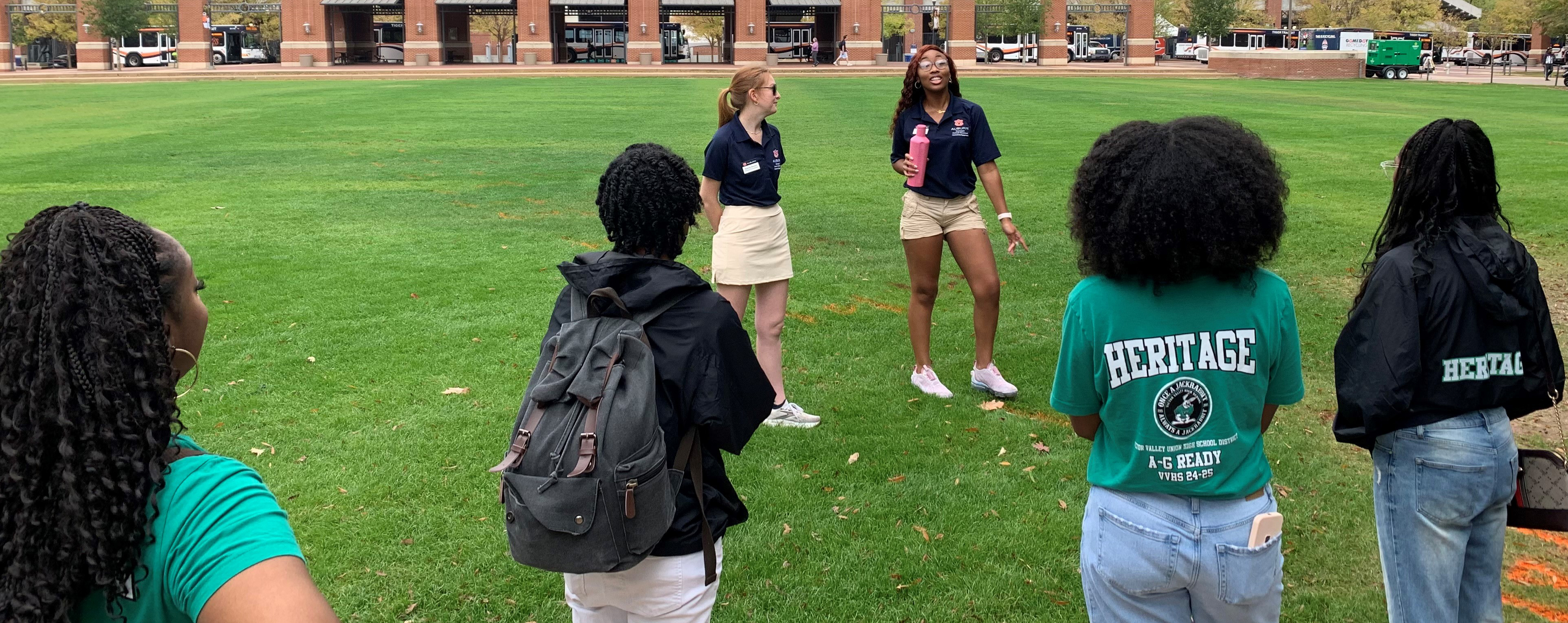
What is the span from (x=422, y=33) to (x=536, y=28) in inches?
281

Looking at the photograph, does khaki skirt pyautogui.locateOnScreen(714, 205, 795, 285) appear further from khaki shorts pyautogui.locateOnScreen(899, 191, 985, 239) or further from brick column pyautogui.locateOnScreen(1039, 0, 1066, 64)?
brick column pyautogui.locateOnScreen(1039, 0, 1066, 64)

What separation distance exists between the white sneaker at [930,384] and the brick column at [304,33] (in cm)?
6983

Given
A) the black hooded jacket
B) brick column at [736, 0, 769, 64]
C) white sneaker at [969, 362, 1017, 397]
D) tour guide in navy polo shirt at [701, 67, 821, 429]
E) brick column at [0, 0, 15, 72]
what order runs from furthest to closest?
brick column at [0, 0, 15, 72]
brick column at [736, 0, 769, 64]
white sneaker at [969, 362, 1017, 397]
tour guide in navy polo shirt at [701, 67, 821, 429]
the black hooded jacket

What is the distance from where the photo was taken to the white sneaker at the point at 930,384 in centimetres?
707

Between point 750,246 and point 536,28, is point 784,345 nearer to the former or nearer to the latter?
point 750,246

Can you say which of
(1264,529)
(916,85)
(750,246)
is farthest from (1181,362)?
(916,85)

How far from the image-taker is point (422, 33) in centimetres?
7162

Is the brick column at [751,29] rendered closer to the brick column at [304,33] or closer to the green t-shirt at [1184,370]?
the brick column at [304,33]

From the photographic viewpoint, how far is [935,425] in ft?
21.6

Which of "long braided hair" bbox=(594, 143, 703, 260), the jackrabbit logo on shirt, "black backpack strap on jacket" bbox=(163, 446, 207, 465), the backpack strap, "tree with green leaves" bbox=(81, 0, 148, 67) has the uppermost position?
"tree with green leaves" bbox=(81, 0, 148, 67)

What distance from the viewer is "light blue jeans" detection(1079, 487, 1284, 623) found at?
8.89 ft

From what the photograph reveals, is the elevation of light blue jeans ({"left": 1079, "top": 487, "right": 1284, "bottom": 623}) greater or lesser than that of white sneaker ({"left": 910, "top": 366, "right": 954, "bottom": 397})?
greater

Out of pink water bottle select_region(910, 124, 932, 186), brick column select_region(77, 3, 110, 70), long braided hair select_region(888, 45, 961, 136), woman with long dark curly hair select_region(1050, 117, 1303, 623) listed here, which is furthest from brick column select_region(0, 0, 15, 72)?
woman with long dark curly hair select_region(1050, 117, 1303, 623)

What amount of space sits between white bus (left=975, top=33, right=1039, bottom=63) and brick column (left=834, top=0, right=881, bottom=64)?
268 inches
